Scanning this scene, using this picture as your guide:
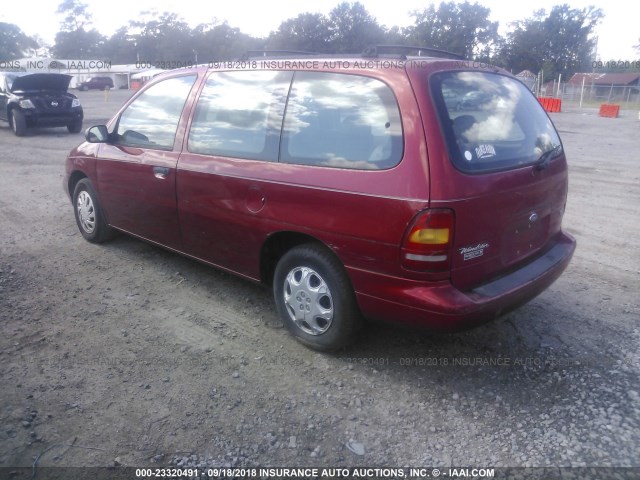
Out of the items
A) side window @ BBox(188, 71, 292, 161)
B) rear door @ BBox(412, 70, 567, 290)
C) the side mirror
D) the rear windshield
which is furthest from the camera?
the side mirror

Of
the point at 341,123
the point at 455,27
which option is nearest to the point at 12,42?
the point at 455,27

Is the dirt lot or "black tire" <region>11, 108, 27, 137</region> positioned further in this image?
"black tire" <region>11, 108, 27, 137</region>

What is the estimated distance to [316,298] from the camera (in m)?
3.27

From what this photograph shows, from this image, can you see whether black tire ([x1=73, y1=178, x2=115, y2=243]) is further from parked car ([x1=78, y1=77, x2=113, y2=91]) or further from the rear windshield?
parked car ([x1=78, y1=77, x2=113, y2=91])

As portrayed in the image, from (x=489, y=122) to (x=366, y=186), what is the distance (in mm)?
889

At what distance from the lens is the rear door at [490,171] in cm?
271

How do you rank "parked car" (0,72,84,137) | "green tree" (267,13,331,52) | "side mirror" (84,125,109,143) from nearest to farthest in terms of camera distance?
"side mirror" (84,125,109,143), "parked car" (0,72,84,137), "green tree" (267,13,331,52)

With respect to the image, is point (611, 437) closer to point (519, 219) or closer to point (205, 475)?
point (519, 219)

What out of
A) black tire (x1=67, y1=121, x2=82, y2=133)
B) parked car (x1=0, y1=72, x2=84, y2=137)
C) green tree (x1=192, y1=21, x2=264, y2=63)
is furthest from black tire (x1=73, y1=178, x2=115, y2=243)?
green tree (x1=192, y1=21, x2=264, y2=63)

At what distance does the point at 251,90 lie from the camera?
11.8 feet

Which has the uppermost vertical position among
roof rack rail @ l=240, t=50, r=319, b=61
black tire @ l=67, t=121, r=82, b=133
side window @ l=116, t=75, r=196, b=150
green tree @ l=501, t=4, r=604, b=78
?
green tree @ l=501, t=4, r=604, b=78

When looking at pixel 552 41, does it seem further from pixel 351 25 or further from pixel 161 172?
pixel 161 172

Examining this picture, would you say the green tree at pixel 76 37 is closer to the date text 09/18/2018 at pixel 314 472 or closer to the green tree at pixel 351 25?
the green tree at pixel 351 25

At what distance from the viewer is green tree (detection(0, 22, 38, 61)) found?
69375 mm
